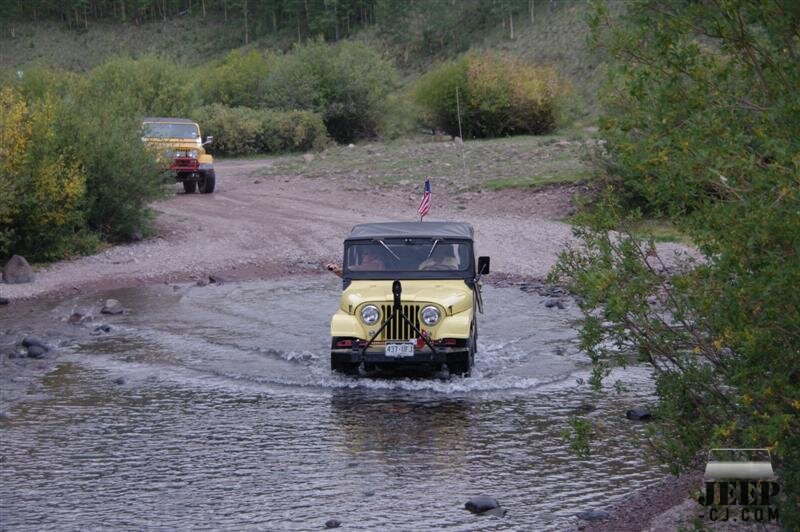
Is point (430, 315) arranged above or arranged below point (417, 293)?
below

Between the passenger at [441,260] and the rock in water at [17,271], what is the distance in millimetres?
10097

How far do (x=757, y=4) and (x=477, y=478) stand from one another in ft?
16.4

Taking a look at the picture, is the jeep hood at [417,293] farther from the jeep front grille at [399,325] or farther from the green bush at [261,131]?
the green bush at [261,131]

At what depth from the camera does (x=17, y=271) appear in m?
20.2

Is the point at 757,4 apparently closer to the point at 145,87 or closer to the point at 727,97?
the point at 727,97

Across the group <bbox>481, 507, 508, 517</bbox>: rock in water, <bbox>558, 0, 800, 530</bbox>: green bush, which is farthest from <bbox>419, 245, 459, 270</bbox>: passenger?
<bbox>558, 0, 800, 530</bbox>: green bush

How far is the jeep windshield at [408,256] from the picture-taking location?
1318 centimetres

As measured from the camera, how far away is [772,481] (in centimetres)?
563

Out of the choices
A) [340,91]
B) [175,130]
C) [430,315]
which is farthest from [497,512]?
[340,91]

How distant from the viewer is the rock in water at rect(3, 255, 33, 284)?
65.8 feet

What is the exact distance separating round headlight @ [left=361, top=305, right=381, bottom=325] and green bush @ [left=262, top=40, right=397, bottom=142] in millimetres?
35535

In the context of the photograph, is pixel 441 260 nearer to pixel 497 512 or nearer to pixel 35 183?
pixel 497 512

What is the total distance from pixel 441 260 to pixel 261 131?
31753mm

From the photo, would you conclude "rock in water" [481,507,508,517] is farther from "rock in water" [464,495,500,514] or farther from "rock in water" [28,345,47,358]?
"rock in water" [28,345,47,358]
